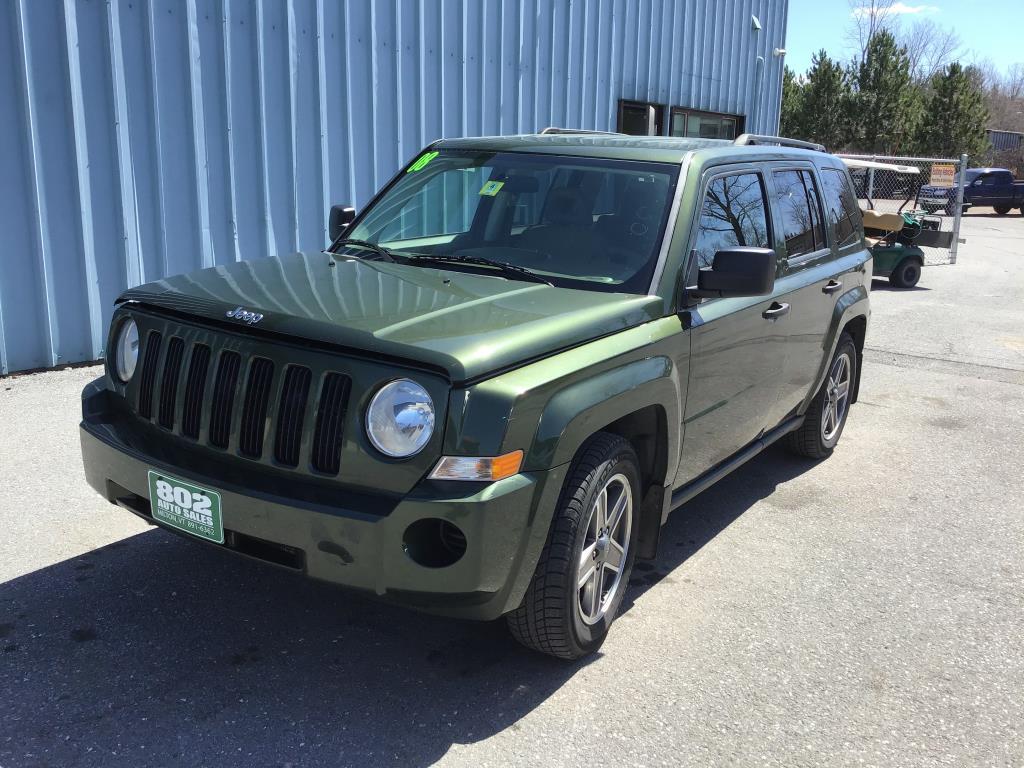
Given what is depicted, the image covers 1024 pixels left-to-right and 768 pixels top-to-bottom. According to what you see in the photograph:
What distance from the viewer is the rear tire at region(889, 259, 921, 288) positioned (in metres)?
14.4

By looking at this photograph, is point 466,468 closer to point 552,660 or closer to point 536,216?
point 552,660

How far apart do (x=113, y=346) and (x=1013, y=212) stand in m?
42.6

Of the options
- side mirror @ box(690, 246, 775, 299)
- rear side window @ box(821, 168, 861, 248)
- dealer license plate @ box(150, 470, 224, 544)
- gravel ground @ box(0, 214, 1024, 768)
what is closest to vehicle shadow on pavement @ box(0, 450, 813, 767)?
gravel ground @ box(0, 214, 1024, 768)

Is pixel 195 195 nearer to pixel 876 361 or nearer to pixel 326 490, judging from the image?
pixel 326 490

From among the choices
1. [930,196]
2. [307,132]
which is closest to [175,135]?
[307,132]

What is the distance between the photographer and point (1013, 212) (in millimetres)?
38938

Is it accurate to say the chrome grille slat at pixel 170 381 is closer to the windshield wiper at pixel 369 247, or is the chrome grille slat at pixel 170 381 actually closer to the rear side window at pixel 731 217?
the windshield wiper at pixel 369 247

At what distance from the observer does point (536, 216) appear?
13.5 ft

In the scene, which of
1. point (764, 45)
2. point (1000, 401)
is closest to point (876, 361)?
point (1000, 401)

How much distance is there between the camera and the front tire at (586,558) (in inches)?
122

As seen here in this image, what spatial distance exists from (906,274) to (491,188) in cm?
1205

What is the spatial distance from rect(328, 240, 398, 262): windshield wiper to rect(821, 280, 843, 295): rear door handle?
2.48 meters

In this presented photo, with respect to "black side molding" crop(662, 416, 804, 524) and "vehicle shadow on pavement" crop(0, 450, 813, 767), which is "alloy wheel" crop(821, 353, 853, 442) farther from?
"vehicle shadow on pavement" crop(0, 450, 813, 767)

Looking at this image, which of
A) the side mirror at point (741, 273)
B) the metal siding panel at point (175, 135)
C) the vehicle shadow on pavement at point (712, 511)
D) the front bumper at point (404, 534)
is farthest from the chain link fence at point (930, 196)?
the front bumper at point (404, 534)
